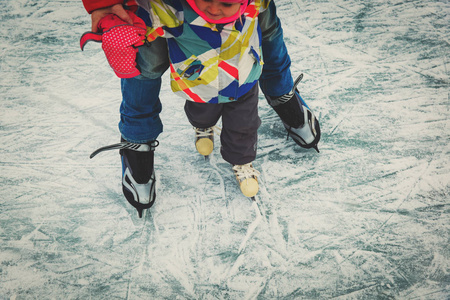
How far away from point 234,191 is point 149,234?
0.32m

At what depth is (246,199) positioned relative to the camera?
47.4 inches

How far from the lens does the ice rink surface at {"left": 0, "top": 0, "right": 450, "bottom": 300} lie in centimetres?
101

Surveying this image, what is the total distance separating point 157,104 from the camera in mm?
→ 1064

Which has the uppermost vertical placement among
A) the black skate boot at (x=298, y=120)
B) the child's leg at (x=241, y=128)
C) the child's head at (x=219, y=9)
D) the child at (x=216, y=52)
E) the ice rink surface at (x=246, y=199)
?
the child's head at (x=219, y=9)

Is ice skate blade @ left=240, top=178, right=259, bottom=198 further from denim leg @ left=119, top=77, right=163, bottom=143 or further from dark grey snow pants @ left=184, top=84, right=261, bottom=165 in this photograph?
denim leg @ left=119, top=77, right=163, bottom=143

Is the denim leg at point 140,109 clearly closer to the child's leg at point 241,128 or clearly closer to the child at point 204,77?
the child at point 204,77

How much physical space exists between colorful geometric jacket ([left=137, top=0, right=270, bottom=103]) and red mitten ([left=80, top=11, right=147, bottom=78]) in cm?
3

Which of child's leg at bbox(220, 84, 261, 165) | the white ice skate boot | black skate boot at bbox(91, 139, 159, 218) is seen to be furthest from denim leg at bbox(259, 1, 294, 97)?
black skate boot at bbox(91, 139, 159, 218)

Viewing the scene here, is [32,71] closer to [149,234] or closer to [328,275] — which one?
[149,234]

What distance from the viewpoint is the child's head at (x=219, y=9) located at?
726 mm

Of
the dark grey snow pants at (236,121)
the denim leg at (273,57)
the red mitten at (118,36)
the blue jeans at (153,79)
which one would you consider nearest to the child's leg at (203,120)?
the dark grey snow pants at (236,121)

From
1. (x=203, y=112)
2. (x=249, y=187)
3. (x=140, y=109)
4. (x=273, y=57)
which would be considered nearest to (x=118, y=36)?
(x=140, y=109)

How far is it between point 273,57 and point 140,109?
44cm

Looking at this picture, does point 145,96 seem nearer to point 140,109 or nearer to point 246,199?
point 140,109
